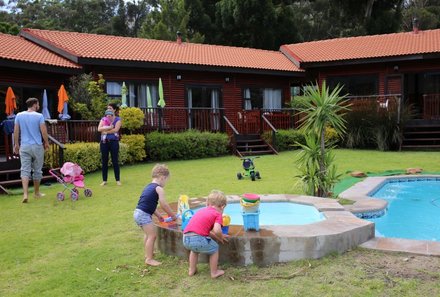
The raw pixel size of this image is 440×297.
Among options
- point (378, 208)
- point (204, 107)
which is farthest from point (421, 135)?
point (378, 208)

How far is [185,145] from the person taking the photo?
1470 centimetres

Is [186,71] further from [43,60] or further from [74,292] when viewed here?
[74,292]

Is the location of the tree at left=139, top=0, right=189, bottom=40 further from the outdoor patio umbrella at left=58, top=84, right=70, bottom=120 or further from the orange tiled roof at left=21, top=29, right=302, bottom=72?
the outdoor patio umbrella at left=58, top=84, right=70, bottom=120

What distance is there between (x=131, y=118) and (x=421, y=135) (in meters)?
11.2

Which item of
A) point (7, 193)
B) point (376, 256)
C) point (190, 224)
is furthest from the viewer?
point (7, 193)

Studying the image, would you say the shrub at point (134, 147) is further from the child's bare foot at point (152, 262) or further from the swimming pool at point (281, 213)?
the child's bare foot at point (152, 262)

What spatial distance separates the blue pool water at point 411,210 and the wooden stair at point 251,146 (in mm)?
6828

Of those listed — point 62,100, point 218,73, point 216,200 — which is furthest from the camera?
point 218,73

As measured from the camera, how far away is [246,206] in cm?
437

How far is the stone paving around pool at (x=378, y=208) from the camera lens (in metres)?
4.22

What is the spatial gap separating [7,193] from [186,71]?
11.0 meters

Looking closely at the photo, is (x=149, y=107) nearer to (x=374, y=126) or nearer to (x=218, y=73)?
(x=218, y=73)

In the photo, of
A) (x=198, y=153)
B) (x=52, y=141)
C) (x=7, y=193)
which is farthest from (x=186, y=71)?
(x=7, y=193)

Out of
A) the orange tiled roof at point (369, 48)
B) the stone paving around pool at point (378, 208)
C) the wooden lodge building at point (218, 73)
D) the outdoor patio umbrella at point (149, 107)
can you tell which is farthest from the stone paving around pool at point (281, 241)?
the orange tiled roof at point (369, 48)
